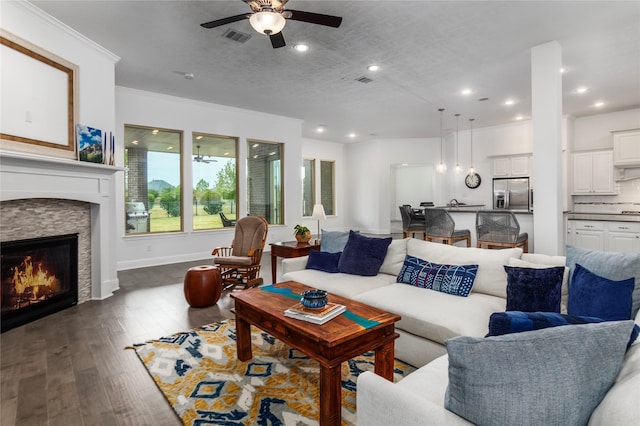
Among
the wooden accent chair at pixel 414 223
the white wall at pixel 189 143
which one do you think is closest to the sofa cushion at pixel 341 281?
the white wall at pixel 189 143

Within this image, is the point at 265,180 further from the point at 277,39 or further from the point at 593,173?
the point at 593,173

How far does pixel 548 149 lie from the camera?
3.91 m

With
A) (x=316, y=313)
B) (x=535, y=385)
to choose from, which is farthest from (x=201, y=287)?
(x=535, y=385)

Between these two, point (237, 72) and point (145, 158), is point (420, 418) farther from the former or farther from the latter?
point (145, 158)

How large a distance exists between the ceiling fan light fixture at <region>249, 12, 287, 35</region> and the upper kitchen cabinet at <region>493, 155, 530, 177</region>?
7.56 metres

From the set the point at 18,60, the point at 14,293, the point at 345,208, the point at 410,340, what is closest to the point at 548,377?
the point at 410,340

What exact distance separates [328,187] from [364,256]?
26.3ft

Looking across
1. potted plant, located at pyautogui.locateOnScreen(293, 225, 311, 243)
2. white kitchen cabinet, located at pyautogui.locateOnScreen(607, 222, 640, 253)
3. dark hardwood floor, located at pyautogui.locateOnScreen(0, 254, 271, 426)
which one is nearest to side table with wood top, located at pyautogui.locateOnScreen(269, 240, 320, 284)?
potted plant, located at pyautogui.locateOnScreen(293, 225, 311, 243)

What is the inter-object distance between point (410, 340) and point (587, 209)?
24.5ft

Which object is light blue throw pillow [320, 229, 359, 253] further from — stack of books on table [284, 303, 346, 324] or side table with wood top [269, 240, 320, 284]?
stack of books on table [284, 303, 346, 324]

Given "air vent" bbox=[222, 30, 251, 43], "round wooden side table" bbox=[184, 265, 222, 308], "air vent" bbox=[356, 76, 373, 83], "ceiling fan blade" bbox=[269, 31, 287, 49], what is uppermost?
"air vent" bbox=[356, 76, 373, 83]

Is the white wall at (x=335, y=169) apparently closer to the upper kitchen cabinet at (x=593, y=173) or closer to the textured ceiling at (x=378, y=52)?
the textured ceiling at (x=378, y=52)

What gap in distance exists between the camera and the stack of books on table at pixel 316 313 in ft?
6.50

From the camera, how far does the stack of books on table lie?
6.50 ft
